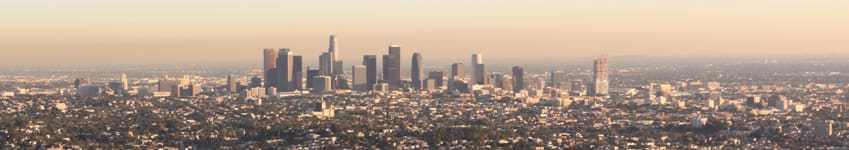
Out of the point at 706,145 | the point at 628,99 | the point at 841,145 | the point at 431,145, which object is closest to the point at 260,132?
the point at 431,145

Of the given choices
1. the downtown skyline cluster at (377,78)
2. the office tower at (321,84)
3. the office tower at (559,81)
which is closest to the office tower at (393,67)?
the downtown skyline cluster at (377,78)

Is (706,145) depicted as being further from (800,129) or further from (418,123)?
(418,123)

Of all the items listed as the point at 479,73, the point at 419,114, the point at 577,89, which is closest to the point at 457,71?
the point at 479,73

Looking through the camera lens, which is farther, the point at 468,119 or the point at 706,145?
the point at 468,119

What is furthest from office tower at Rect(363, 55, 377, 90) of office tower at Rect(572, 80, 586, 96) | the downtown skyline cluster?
office tower at Rect(572, 80, 586, 96)

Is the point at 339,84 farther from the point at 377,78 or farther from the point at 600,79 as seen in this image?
the point at 600,79

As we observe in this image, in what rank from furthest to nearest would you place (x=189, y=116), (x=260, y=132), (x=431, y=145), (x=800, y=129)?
1. (x=189, y=116)
2. (x=800, y=129)
3. (x=260, y=132)
4. (x=431, y=145)

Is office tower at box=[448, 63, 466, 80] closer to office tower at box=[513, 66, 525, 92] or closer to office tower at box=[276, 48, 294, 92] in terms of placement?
office tower at box=[513, 66, 525, 92]
